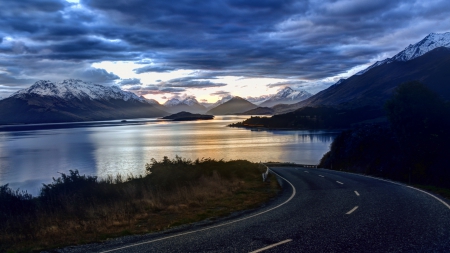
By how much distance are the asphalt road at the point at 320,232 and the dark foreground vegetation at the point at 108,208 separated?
6.10 ft

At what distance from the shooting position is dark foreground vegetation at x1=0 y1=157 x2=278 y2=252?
14.0 m

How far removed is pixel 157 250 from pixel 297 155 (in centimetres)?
8635

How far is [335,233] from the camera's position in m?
12.3

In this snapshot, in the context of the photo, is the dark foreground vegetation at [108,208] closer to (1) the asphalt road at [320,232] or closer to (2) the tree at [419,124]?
(1) the asphalt road at [320,232]

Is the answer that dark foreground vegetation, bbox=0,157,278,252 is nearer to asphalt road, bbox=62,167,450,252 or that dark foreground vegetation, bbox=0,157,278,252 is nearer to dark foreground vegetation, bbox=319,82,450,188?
asphalt road, bbox=62,167,450,252

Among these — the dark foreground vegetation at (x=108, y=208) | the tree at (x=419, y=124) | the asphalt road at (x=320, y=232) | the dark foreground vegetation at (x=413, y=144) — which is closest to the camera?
the asphalt road at (x=320, y=232)

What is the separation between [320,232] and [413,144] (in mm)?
35858

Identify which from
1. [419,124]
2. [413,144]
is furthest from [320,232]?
[419,124]

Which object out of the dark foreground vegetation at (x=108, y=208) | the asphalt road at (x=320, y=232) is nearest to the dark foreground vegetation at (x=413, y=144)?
the dark foreground vegetation at (x=108, y=208)

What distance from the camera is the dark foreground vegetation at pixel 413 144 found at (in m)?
38.3

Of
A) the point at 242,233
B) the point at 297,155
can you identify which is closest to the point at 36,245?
the point at 242,233

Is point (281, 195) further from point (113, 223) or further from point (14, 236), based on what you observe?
point (14, 236)

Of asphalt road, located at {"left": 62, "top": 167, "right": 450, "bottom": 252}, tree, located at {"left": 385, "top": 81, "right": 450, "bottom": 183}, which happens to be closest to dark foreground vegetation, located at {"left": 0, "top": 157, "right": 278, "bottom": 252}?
asphalt road, located at {"left": 62, "top": 167, "right": 450, "bottom": 252}

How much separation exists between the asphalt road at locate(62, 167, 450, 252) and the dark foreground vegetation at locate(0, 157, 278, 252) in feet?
6.10
